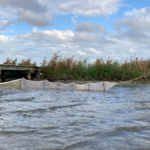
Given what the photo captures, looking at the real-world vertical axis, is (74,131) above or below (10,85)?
below

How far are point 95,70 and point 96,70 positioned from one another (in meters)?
0.11

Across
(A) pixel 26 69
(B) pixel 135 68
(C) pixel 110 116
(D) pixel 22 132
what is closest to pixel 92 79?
(B) pixel 135 68

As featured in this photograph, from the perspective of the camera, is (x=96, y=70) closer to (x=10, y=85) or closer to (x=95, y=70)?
(x=95, y=70)

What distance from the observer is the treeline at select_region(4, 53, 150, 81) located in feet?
65.0

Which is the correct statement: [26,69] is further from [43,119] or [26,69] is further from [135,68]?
[43,119]

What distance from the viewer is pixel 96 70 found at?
65.9 ft

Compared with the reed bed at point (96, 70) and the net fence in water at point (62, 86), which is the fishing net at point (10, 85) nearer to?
the net fence in water at point (62, 86)

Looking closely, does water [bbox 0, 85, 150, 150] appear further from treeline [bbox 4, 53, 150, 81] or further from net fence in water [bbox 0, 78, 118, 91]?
treeline [bbox 4, 53, 150, 81]

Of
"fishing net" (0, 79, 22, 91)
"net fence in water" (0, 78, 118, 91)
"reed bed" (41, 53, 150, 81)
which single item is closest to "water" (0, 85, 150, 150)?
"fishing net" (0, 79, 22, 91)

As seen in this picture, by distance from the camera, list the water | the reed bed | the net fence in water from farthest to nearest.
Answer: the reed bed → the net fence in water → the water

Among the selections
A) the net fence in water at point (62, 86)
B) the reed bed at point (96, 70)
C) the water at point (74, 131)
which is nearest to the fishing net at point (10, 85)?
the net fence in water at point (62, 86)

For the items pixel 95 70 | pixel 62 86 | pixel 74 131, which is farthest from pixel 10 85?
pixel 95 70

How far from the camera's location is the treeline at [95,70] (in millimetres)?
19797

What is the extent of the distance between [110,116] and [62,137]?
2153 millimetres
